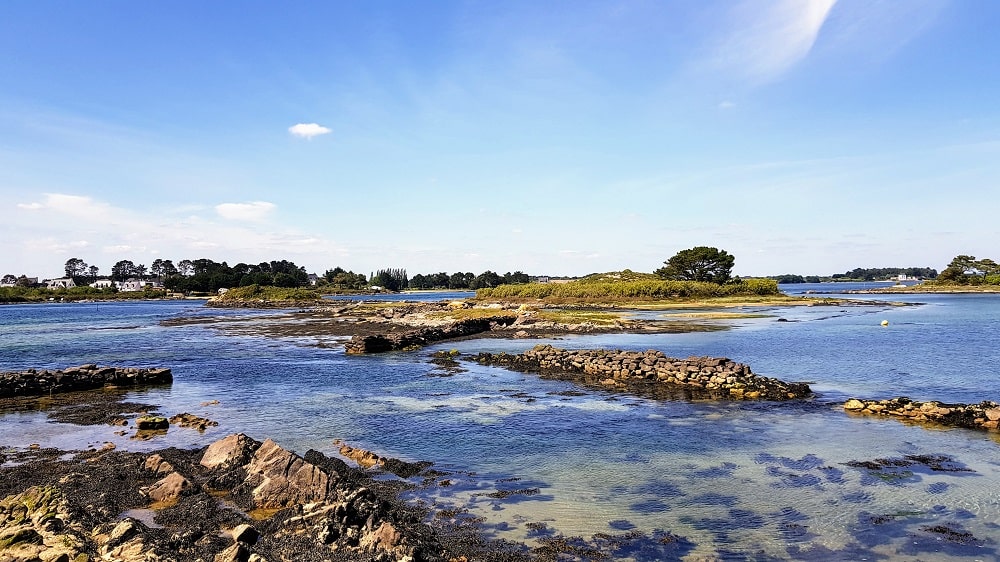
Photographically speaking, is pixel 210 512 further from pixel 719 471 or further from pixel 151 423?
pixel 719 471

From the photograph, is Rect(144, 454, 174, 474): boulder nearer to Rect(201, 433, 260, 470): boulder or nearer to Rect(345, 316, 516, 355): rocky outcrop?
Rect(201, 433, 260, 470): boulder

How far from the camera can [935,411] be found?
1991cm

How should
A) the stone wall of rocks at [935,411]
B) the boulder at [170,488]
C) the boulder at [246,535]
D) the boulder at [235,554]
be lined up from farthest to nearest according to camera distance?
the stone wall of rocks at [935,411]
the boulder at [170,488]
the boulder at [246,535]
the boulder at [235,554]

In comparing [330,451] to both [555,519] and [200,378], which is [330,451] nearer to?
[555,519]

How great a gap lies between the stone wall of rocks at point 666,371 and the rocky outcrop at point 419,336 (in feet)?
35.7

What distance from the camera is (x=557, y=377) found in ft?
100

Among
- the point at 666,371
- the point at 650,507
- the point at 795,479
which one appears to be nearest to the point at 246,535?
the point at 650,507

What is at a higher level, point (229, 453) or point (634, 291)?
point (634, 291)

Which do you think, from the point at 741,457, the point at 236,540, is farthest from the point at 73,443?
the point at 741,457

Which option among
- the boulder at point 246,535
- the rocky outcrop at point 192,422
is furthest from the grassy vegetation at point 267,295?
the boulder at point 246,535

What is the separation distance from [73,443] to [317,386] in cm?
1181

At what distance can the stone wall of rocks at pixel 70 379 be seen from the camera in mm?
27016

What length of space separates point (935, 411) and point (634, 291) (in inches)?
3887

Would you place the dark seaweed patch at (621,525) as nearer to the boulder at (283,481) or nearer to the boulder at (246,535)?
the boulder at (283,481)
